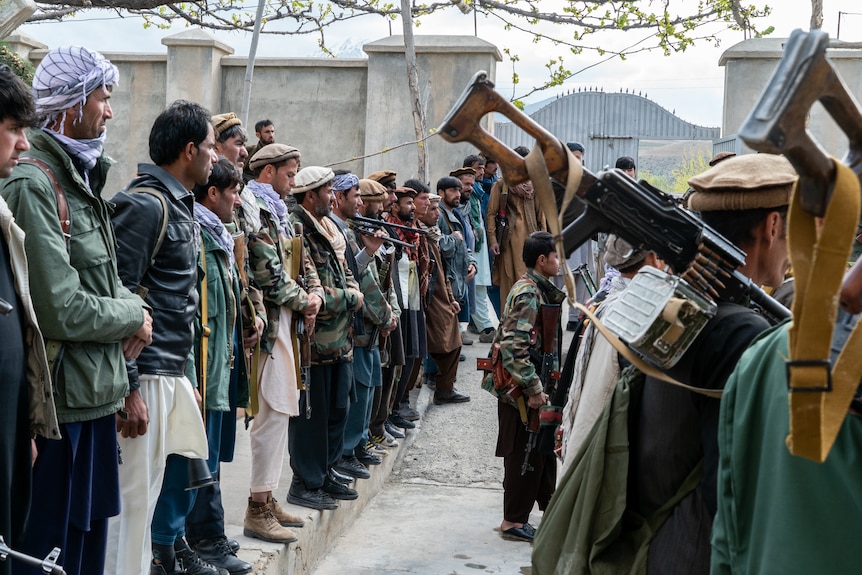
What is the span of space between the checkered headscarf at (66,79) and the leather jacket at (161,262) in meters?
0.47

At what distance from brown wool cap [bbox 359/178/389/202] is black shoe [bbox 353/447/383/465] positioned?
1.77m

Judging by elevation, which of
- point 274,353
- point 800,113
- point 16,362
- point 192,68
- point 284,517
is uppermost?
point 192,68

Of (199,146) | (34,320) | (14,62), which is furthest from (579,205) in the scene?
(14,62)

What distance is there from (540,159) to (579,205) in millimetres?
509

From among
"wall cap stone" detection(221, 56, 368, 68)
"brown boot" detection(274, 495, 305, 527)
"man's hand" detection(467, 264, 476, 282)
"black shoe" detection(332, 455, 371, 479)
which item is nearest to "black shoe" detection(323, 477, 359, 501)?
"black shoe" detection(332, 455, 371, 479)

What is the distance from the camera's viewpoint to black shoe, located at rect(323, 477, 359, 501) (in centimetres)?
620

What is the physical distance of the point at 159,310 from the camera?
12.9 ft

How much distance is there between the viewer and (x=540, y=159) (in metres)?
2.15

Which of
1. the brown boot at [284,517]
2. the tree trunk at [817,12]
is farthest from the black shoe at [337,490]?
the tree trunk at [817,12]

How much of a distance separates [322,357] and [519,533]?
72.6 inches

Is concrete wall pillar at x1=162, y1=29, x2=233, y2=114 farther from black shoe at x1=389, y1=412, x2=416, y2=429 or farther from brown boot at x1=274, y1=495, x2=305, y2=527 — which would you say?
brown boot at x1=274, y1=495, x2=305, y2=527

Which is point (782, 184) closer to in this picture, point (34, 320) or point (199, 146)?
point (34, 320)

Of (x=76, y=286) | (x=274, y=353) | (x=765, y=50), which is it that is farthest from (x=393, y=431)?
(x=765, y=50)

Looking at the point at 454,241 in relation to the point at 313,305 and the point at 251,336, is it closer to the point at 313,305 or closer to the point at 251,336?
the point at 313,305
